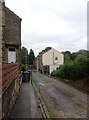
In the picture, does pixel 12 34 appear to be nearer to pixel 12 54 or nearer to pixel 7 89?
pixel 12 54

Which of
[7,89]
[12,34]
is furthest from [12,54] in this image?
[7,89]

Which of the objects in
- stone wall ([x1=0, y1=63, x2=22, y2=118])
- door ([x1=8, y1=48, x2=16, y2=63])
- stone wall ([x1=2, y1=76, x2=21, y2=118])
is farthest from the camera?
door ([x1=8, y1=48, x2=16, y2=63])

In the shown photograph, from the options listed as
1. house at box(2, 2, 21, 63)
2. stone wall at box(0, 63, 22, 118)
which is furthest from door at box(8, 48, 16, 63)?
stone wall at box(0, 63, 22, 118)

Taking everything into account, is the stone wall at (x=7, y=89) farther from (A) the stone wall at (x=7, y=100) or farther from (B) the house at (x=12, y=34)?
(B) the house at (x=12, y=34)

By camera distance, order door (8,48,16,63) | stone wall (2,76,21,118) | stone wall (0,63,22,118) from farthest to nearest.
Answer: door (8,48,16,63)
stone wall (2,76,21,118)
stone wall (0,63,22,118)

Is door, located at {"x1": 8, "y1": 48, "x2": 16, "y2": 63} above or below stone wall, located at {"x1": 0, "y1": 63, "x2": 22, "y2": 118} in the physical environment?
above

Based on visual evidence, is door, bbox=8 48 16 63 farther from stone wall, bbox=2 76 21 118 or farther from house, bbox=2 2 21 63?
stone wall, bbox=2 76 21 118

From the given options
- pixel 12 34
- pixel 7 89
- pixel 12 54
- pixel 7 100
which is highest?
pixel 12 34

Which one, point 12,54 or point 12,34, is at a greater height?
point 12,34

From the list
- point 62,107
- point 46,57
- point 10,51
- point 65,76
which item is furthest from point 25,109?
point 46,57

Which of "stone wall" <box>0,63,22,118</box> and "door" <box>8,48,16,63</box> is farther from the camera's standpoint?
"door" <box>8,48,16,63</box>

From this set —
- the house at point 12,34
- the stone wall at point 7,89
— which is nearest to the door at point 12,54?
the house at point 12,34

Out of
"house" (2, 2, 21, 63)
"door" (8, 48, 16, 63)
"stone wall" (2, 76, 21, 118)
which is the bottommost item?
"stone wall" (2, 76, 21, 118)

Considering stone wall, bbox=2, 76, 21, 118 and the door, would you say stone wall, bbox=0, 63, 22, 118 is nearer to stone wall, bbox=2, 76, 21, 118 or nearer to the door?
stone wall, bbox=2, 76, 21, 118
